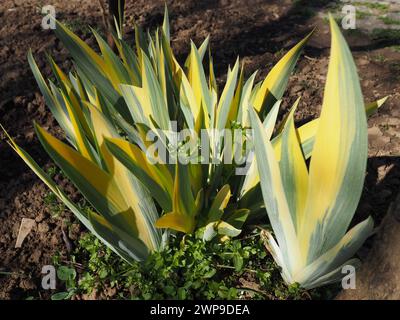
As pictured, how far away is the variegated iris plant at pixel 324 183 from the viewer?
1.04 metres

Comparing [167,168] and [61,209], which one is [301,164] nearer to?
[167,168]

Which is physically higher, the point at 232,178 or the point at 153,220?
the point at 232,178

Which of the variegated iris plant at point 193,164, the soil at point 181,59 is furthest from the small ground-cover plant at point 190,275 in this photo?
the soil at point 181,59

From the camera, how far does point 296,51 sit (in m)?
1.59

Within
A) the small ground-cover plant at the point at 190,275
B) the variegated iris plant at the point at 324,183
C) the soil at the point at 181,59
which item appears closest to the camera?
the variegated iris plant at the point at 324,183

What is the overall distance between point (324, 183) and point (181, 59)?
1761 mm

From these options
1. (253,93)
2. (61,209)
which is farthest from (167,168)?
(61,209)

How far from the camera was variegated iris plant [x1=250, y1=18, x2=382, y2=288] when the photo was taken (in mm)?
1044

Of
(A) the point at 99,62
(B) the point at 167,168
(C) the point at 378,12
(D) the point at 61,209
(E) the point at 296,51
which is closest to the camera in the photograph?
(B) the point at 167,168

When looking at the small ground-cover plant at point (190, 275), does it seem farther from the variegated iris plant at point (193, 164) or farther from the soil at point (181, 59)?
the soil at point (181, 59)

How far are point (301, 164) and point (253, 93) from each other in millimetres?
543

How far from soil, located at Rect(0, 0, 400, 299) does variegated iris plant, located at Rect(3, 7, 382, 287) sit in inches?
16.7

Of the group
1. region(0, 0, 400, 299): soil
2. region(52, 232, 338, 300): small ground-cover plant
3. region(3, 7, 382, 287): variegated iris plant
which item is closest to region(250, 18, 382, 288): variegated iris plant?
region(3, 7, 382, 287): variegated iris plant

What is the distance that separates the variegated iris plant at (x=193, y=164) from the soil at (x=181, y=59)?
423 mm
